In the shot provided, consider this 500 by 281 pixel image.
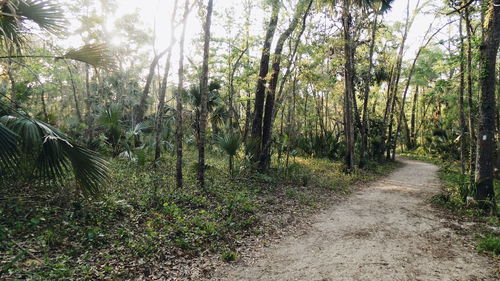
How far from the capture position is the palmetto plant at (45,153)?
323 centimetres

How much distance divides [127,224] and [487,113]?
8615mm

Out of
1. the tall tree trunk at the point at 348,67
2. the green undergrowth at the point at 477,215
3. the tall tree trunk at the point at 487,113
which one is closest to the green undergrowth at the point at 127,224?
the green undergrowth at the point at 477,215

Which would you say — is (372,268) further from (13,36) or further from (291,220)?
(13,36)

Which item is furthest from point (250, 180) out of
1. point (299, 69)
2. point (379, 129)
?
point (379, 129)

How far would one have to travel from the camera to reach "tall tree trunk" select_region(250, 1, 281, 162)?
9.84m

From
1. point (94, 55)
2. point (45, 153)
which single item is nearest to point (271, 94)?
point (94, 55)

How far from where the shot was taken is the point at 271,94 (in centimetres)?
1037

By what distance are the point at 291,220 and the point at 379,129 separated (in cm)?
1553

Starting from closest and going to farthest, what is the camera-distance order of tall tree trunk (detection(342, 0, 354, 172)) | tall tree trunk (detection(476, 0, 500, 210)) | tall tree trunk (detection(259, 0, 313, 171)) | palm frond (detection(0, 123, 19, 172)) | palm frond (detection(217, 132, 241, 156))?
palm frond (detection(0, 123, 19, 172)), tall tree trunk (detection(476, 0, 500, 210)), palm frond (detection(217, 132, 241, 156)), tall tree trunk (detection(259, 0, 313, 171)), tall tree trunk (detection(342, 0, 354, 172))

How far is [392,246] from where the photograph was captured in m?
5.04

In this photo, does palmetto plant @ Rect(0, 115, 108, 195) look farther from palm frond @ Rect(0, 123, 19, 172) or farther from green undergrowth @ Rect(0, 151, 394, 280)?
green undergrowth @ Rect(0, 151, 394, 280)

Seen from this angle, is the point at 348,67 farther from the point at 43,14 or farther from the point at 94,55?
the point at 43,14

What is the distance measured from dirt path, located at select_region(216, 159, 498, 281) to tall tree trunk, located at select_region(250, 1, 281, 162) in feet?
12.0

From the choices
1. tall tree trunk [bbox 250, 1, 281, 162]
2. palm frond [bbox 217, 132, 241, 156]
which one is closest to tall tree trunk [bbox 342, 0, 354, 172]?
tall tree trunk [bbox 250, 1, 281, 162]
